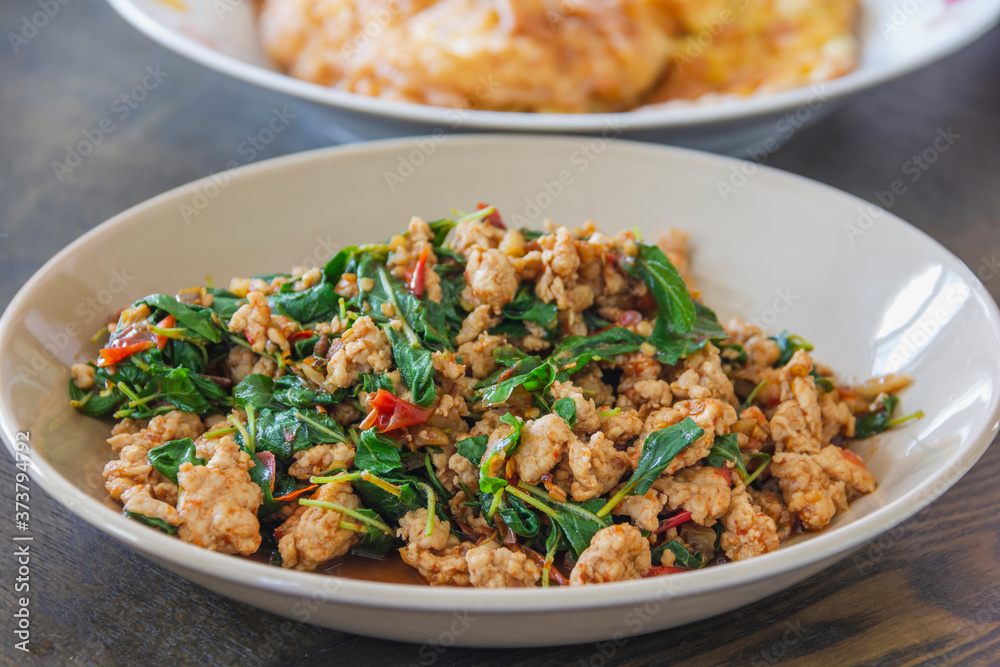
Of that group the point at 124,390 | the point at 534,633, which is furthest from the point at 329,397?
the point at 534,633

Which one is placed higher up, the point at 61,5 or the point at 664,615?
the point at 664,615

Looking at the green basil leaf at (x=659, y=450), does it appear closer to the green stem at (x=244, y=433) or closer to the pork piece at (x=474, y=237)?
the pork piece at (x=474, y=237)

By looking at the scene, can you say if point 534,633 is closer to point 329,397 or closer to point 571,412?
point 571,412

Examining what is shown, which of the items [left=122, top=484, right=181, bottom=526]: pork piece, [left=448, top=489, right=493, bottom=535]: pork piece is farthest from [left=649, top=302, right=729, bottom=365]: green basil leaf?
[left=122, top=484, right=181, bottom=526]: pork piece

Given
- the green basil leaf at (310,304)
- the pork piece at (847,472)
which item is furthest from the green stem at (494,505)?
the pork piece at (847,472)

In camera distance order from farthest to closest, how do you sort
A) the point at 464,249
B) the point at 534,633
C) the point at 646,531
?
1. the point at 464,249
2. the point at 646,531
3. the point at 534,633

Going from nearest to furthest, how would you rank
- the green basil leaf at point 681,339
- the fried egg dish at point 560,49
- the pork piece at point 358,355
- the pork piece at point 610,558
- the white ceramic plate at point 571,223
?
the white ceramic plate at point 571,223 < the pork piece at point 610,558 < the pork piece at point 358,355 < the green basil leaf at point 681,339 < the fried egg dish at point 560,49

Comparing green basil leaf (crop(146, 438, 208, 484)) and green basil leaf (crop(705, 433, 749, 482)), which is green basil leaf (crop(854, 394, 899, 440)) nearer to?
green basil leaf (crop(705, 433, 749, 482))

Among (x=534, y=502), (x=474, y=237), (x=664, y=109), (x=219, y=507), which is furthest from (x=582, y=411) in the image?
(x=664, y=109)
